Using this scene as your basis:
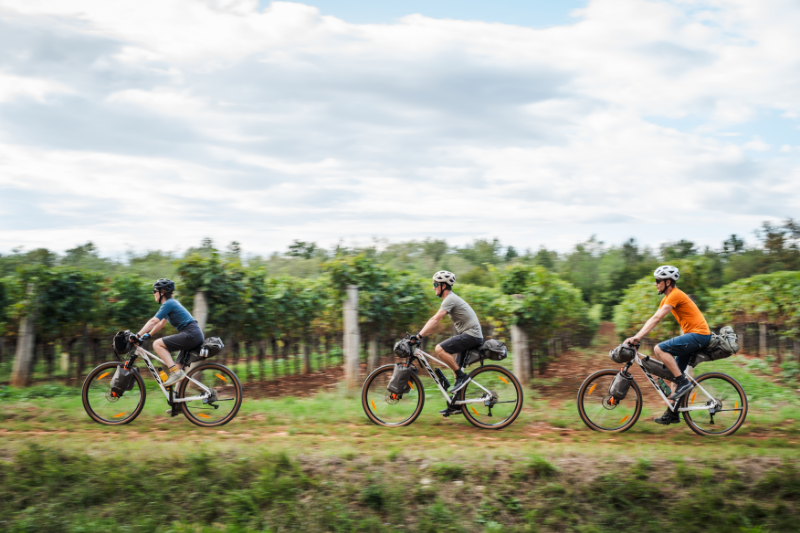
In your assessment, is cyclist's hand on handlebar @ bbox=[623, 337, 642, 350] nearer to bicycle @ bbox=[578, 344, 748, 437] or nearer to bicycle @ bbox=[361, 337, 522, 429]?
bicycle @ bbox=[578, 344, 748, 437]

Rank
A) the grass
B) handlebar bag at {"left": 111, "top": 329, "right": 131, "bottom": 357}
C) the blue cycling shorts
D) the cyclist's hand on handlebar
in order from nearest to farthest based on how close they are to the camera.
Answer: the grass < the blue cycling shorts < the cyclist's hand on handlebar < handlebar bag at {"left": 111, "top": 329, "right": 131, "bottom": 357}

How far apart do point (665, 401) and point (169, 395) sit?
21.4 feet

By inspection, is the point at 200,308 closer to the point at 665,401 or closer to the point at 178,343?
the point at 178,343

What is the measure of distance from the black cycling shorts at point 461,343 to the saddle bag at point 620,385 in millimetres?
1762

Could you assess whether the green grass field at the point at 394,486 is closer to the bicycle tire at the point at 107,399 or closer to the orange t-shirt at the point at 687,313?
the bicycle tire at the point at 107,399

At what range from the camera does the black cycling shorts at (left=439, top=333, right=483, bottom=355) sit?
6.89m

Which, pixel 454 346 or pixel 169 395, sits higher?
pixel 454 346

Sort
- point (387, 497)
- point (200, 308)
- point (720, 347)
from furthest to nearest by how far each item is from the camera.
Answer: point (200, 308) < point (720, 347) < point (387, 497)

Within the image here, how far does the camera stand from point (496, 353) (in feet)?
22.8

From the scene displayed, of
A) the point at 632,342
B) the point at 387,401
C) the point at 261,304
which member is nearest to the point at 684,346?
the point at 632,342

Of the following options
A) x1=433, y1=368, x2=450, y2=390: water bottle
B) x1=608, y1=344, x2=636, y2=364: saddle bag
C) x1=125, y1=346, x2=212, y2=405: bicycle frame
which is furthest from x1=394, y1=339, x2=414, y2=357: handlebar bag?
x1=125, y1=346, x2=212, y2=405: bicycle frame

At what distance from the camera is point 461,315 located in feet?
22.6

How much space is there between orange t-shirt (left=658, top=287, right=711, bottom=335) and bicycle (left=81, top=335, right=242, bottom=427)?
5658mm

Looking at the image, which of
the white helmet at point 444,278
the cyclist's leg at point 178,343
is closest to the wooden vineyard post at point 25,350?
the cyclist's leg at point 178,343
